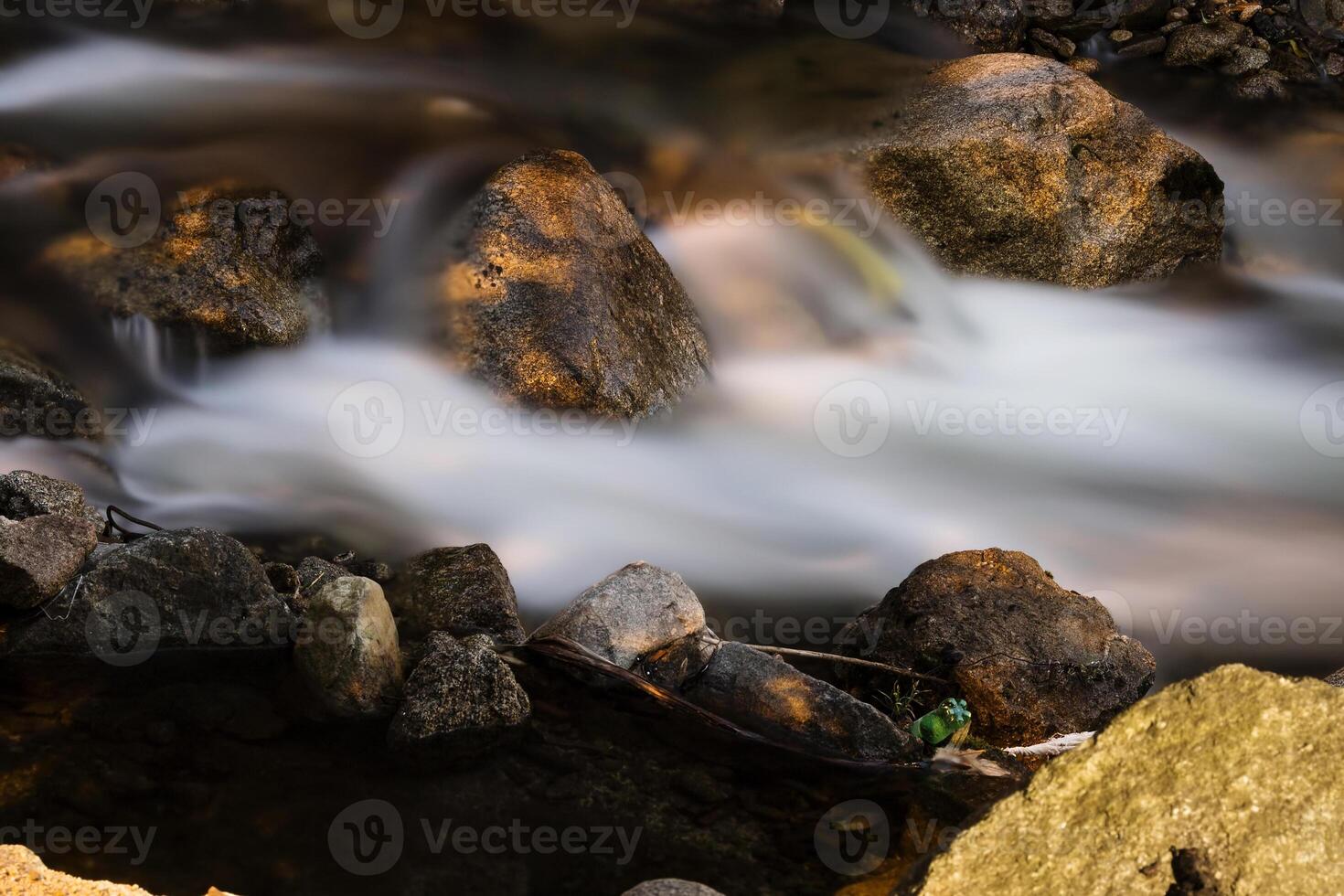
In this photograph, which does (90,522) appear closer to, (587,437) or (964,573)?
(587,437)

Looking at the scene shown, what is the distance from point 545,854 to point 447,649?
2.83 feet

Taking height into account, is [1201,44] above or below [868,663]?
above

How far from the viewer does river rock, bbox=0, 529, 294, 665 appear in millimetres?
4367

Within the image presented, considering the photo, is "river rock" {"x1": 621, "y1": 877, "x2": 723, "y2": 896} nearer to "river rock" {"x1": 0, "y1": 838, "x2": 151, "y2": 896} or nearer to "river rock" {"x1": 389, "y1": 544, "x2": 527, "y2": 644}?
"river rock" {"x1": 0, "y1": 838, "x2": 151, "y2": 896}

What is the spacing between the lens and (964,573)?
506 centimetres

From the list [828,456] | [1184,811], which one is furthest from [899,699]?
[828,456]

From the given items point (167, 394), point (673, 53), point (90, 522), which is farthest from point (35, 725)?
point (673, 53)

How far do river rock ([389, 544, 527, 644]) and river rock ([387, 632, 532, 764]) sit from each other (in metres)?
0.59
